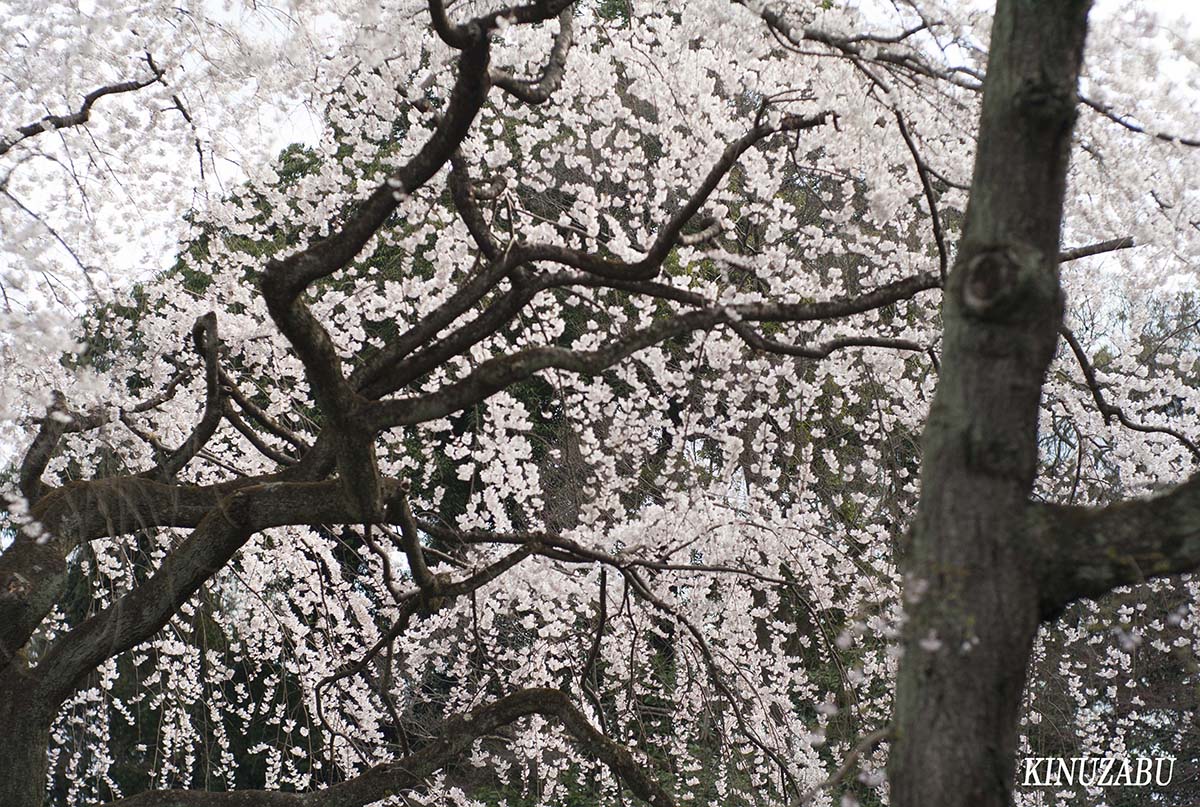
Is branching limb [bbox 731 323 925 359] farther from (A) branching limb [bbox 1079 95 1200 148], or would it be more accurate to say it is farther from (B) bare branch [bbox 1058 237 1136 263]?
(A) branching limb [bbox 1079 95 1200 148]

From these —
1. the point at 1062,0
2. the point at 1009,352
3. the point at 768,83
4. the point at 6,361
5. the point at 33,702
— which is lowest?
the point at 33,702

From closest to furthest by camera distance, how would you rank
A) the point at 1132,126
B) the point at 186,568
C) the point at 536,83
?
the point at 1132,126 → the point at 536,83 → the point at 186,568

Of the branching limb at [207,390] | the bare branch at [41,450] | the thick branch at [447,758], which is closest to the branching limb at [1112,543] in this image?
the thick branch at [447,758]

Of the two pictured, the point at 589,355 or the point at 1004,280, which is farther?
the point at 589,355

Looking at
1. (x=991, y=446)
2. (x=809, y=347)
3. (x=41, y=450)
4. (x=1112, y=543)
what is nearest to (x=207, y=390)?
(x=41, y=450)

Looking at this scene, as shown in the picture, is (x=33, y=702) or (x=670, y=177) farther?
(x=670, y=177)

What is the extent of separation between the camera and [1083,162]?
4656 mm

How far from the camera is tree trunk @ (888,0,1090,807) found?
2.04 metres

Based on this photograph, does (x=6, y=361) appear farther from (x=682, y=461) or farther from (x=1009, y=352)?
(x=682, y=461)

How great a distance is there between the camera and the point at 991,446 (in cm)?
211

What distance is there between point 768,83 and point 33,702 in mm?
4170

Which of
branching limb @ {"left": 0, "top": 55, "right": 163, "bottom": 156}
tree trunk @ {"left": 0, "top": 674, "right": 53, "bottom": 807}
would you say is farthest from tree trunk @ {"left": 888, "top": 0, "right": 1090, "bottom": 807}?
branching limb @ {"left": 0, "top": 55, "right": 163, "bottom": 156}

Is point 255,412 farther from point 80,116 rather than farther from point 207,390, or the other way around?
point 80,116

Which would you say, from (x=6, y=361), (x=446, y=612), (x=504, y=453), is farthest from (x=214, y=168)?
(x=446, y=612)
